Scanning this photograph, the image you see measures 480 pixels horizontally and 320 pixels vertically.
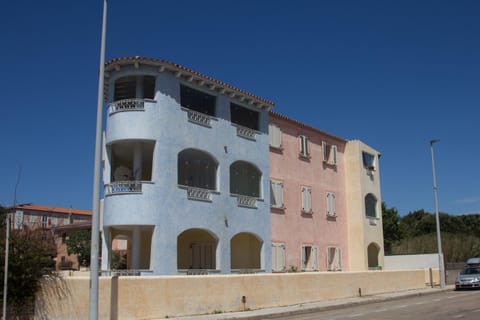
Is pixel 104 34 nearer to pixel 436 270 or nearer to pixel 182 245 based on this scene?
pixel 182 245

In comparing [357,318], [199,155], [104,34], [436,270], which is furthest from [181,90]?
[436,270]

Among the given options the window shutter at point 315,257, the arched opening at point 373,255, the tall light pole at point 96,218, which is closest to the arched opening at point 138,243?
the tall light pole at point 96,218

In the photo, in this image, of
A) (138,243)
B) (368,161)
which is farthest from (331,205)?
(138,243)

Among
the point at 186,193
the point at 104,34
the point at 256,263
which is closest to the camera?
the point at 104,34

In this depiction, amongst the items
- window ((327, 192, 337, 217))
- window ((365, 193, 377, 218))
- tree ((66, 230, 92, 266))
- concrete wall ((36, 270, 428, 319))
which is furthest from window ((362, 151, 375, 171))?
tree ((66, 230, 92, 266))

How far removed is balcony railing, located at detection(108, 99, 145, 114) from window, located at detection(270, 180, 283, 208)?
9.50m

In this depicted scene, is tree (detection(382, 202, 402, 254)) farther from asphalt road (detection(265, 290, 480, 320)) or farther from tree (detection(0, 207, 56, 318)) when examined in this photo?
tree (detection(0, 207, 56, 318))

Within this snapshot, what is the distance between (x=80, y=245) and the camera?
56.3 m

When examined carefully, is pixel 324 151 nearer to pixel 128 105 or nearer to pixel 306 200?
pixel 306 200

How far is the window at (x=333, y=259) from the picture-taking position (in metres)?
33.8

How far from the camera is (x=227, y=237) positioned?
25656 millimetres

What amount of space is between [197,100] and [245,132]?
10.8 ft

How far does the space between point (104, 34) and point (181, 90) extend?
9.56m

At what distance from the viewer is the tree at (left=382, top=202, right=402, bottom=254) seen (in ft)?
200
